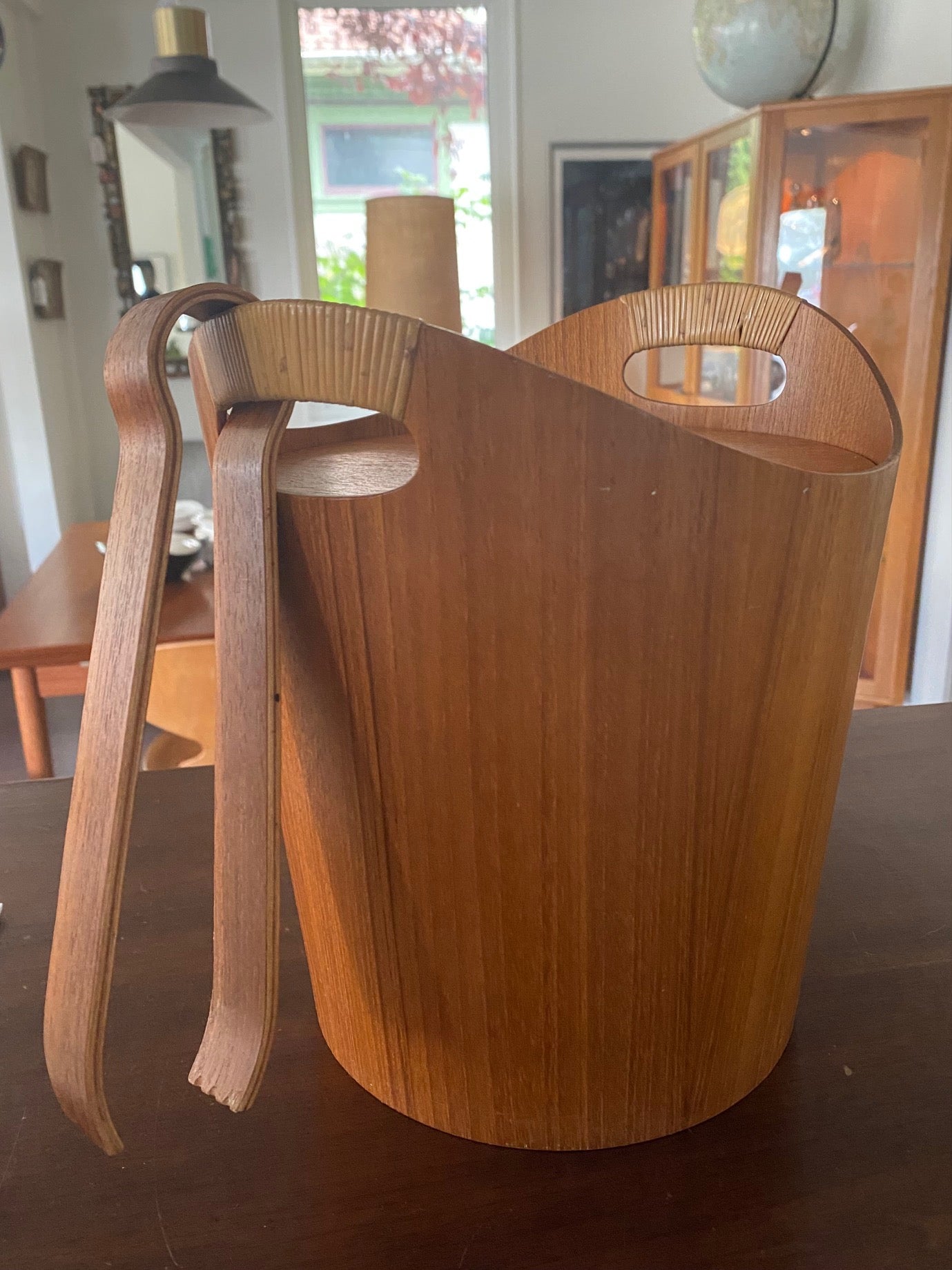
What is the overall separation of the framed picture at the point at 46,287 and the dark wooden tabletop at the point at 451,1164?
2985mm

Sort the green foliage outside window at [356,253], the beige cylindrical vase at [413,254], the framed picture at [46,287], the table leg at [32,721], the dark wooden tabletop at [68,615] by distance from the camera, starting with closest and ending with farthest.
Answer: the dark wooden tabletop at [68,615]
the table leg at [32,721]
the beige cylindrical vase at [413,254]
the framed picture at [46,287]
the green foliage outside window at [356,253]

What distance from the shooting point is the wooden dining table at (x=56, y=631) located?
1.43 metres

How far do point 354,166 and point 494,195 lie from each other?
495mm

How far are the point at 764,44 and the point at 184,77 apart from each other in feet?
4.27

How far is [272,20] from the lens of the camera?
3100 mm

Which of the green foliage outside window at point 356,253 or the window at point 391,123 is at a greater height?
the window at point 391,123

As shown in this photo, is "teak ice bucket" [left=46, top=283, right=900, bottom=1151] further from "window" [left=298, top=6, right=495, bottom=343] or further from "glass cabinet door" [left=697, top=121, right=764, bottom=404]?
"window" [left=298, top=6, right=495, bottom=343]

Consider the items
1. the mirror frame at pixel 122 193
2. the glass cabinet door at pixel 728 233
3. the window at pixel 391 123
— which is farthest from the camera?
the window at pixel 391 123

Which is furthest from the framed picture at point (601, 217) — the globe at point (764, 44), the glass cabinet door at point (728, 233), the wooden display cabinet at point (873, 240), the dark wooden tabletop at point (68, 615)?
the dark wooden tabletop at point (68, 615)

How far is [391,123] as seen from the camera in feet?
11.0

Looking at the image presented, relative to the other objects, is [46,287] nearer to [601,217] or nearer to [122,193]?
[122,193]

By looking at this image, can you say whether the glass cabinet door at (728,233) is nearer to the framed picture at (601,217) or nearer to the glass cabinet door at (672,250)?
the glass cabinet door at (672,250)

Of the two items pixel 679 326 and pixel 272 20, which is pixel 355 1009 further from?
pixel 272 20

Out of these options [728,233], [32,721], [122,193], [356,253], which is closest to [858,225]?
[728,233]
